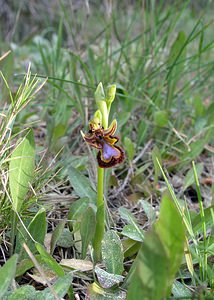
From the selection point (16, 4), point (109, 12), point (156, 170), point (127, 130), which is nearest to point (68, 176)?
point (156, 170)

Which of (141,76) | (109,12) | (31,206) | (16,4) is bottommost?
(16,4)

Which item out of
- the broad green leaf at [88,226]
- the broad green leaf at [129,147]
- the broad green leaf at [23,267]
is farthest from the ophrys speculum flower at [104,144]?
the broad green leaf at [129,147]

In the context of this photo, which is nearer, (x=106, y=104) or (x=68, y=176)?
(x=106, y=104)

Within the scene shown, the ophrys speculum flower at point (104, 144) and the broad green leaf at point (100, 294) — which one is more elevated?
the ophrys speculum flower at point (104, 144)

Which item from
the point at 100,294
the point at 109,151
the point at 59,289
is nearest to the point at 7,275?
the point at 59,289

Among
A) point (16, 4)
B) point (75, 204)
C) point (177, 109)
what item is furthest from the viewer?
point (16, 4)

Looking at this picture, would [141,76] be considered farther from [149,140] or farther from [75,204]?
[75,204]

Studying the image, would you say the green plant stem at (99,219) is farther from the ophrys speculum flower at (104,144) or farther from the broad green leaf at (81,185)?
the broad green leaf at (81,185)
